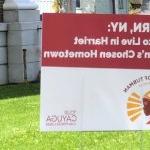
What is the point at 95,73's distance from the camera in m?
7.13

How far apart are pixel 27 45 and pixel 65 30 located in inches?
440

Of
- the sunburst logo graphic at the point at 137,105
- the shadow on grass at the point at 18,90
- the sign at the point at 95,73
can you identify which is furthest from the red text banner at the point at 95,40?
the shadow on grass at the point at 18,90

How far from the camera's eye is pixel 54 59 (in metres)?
7.07

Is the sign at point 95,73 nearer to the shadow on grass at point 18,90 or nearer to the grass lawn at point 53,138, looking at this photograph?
the grass lawn at point 53,138

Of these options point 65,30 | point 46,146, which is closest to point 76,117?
point 65,30

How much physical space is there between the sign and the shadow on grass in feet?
25.0

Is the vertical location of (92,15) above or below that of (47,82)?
above

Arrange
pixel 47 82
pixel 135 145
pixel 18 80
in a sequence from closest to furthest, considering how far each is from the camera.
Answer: pixel 47 82 < pixel 135 145 < pixel 18 80

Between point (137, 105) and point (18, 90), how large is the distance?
9151mm

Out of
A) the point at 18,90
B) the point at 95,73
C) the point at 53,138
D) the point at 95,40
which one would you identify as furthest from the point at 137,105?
the point at 18,90

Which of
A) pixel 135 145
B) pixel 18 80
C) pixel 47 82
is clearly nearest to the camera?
pixel 47 82

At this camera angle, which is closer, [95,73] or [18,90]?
[95,73]

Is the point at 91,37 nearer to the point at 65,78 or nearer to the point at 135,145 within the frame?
the point at 65,78

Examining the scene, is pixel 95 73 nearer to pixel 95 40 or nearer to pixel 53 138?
pixel 95 40
